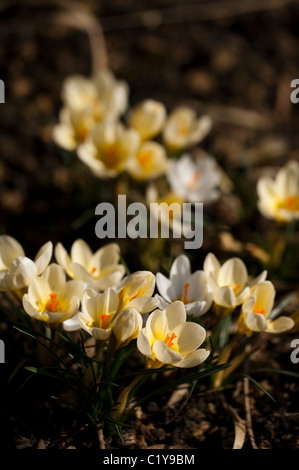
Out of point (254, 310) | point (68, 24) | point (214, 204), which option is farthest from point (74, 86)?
point (254, 310)

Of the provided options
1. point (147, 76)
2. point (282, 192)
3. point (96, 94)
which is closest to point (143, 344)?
point (282, 192)

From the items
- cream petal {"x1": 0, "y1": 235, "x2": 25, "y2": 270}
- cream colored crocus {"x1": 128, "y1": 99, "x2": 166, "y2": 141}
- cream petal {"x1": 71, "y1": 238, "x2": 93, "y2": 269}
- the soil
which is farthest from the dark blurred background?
cream petal {"x1": 0, "y1": 235, "x2": 25, "y2": 270}

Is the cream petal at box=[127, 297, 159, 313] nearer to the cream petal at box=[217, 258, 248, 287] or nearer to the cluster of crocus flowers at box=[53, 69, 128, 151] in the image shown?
the cream petal at box=[217, 258, 248, 287]

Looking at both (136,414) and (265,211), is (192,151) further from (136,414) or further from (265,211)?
(136,414)

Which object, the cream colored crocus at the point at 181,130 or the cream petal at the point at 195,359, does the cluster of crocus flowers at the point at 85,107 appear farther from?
the cream petal at the point at 195,359

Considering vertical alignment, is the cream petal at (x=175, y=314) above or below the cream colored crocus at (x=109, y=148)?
below

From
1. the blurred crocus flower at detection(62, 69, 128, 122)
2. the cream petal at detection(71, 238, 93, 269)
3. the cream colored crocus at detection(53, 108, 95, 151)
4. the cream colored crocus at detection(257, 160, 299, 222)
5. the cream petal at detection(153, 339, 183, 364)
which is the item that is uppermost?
the blurred crocus flower at detection(62, 69, 128, 122)

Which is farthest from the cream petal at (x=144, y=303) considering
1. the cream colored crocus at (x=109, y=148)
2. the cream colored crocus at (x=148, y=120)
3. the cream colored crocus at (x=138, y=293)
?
the cream colored crocus at (x=148, y=120)
